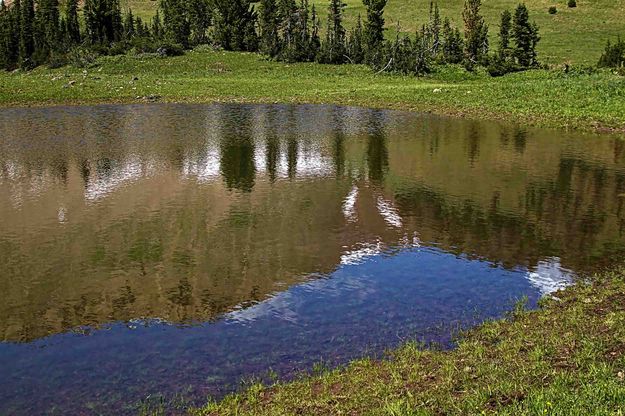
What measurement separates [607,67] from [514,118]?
34.4m

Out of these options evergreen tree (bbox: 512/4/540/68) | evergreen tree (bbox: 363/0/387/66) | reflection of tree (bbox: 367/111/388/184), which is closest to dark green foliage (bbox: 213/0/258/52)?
evergreen tree (bbox: 363/0/387/66)

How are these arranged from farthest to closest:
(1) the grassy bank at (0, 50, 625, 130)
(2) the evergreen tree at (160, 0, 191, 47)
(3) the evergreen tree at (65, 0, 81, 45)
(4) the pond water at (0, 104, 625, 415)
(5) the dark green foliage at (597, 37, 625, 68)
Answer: (3) the evergreen tree at (65, 0, 81, 45) < (2) the evergreen tree at (160, 0, 191, 47) < (5) the dark green foliage at (597, 37, 625, 68) < (1) the grassy bank at (0, 50, 625, 130) < (4) the pond water at (0, 104, 625, 415)

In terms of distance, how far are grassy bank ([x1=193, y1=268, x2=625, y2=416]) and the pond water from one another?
2.64 ft

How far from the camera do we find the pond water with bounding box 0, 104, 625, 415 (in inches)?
448

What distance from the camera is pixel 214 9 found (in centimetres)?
11950

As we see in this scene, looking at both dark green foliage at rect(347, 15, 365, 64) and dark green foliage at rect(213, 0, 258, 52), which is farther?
dark green foliage at rect(213, 0, 258, 52)

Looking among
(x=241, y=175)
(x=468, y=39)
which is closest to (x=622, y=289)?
(x=241, y=175)

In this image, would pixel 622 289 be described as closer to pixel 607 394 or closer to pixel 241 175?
pixel 607 394

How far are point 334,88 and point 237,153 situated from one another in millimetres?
36786

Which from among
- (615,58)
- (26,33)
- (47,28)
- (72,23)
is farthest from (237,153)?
(72,23)

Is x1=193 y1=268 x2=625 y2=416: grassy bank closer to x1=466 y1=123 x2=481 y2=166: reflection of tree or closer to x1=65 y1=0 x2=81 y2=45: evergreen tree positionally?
x1=466 y1=123 x2=481 y2=166: reflection of tree

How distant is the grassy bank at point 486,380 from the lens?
8.59m

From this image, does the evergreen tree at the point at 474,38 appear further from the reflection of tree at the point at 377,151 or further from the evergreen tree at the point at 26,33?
the evergreen tree at the point at 26,33

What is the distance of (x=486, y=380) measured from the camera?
9.56 meters
